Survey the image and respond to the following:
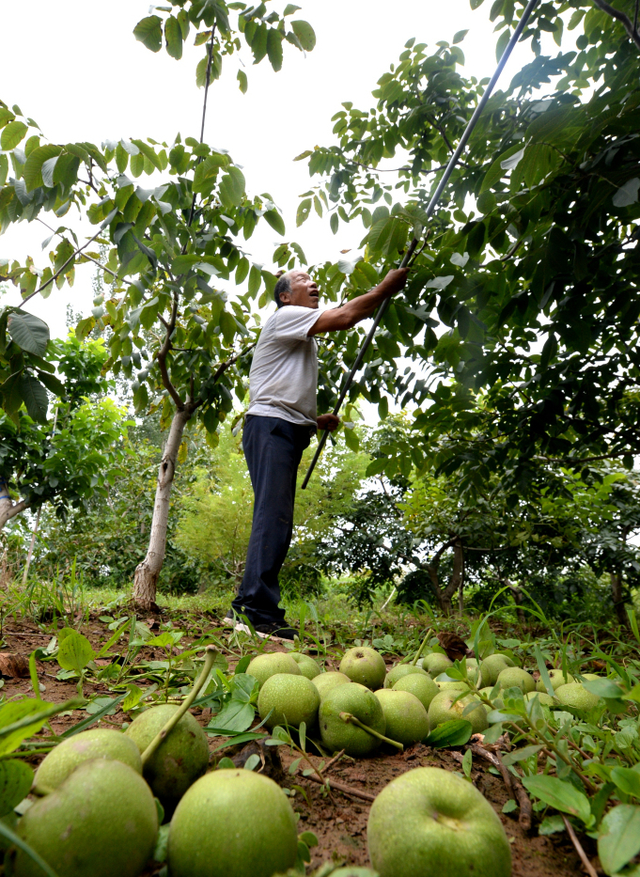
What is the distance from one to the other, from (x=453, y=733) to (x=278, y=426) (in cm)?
237

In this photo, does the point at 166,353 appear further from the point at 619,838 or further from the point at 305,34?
the point at 619,838

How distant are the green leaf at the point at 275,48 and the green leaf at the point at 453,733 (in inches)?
109

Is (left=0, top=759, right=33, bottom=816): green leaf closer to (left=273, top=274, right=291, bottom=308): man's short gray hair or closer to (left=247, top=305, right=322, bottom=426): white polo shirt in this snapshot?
(left=247, top=305, right=322, bottom=426): white polo shirt

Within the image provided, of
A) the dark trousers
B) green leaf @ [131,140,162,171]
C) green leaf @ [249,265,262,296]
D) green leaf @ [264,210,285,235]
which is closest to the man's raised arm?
green leaf @ [249,265,262,296]

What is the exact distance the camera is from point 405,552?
7.25m

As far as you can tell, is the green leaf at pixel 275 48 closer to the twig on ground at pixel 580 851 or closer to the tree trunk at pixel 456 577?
the twig on ground at pixel 580 851

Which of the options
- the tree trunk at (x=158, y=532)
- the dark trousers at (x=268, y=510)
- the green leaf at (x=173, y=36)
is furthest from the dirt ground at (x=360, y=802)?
the green leaf at (x=173, y=36)

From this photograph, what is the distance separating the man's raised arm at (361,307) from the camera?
2.61m

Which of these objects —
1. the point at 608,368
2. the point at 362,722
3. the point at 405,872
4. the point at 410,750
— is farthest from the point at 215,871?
the point at 608,368

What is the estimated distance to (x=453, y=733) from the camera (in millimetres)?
1163

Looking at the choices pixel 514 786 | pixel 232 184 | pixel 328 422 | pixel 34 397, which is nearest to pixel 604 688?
pixel 514 786

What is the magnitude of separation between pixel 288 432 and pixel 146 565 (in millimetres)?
1523

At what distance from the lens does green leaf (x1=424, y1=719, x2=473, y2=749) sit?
113 cm

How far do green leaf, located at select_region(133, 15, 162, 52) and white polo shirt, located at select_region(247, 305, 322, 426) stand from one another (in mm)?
1557
